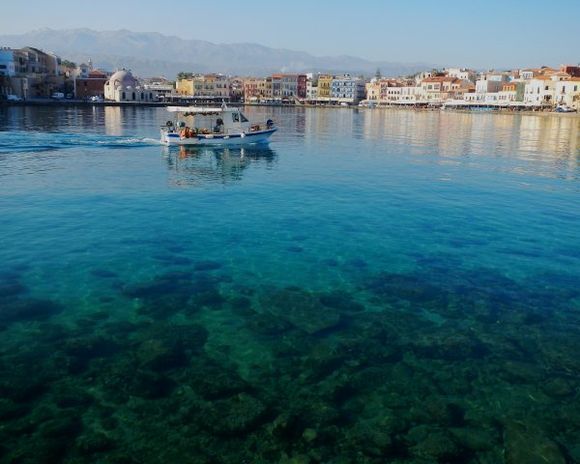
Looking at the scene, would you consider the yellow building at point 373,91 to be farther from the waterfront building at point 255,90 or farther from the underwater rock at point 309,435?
the underwater rock at point 309,435

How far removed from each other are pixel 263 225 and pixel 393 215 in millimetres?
5099

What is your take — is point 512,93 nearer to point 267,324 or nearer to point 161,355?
point 267,324

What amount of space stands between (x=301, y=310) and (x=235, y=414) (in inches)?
149

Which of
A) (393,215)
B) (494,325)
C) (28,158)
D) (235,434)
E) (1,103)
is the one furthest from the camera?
(1,103)

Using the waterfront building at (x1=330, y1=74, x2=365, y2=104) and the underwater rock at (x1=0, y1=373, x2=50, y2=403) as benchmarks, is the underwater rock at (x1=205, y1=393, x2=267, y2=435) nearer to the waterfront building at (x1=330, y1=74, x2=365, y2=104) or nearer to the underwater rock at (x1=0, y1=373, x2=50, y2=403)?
the underwater rock at (x1=0, y1=373, x2=50, y2=403)

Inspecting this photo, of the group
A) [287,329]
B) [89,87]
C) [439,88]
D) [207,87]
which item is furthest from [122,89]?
[287,329]

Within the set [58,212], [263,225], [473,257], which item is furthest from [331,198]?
[58,212]

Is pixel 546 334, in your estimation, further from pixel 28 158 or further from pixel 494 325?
pixel 28 158

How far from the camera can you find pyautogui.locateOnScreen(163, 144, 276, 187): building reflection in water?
90.2ft

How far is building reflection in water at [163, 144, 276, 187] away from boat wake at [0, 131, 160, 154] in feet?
15.4

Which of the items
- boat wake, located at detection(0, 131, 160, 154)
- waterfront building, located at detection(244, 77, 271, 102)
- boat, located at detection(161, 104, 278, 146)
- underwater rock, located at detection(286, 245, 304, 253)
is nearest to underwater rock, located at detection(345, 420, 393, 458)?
underwater rock, located at detection(286, 245, 304, 253)

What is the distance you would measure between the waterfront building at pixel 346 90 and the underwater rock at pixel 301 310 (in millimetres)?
173497

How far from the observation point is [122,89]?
141500mm

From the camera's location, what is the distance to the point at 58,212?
19047 millimetres
